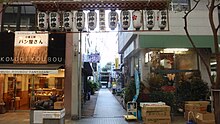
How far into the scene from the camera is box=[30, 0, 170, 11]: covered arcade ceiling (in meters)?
9.99

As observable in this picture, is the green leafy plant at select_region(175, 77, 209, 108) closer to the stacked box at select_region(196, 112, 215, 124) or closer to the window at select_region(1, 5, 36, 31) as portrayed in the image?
the stacked box at select_region(196, 112, 215, 124)

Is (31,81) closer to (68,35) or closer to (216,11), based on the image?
(68,35)

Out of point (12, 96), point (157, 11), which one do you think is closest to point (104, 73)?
point (12, 96)

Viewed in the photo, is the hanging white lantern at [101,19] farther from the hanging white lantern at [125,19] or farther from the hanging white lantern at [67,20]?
the hanging white lantern at [67,20]

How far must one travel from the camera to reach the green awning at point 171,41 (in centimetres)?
1537

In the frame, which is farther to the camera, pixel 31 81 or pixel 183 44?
pixel 31 81

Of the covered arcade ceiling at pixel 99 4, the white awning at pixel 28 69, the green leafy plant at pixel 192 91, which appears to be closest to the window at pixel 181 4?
the green leafy plant at pixel 192 91

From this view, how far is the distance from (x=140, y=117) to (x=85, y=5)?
7.54 m

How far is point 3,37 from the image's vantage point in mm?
14922

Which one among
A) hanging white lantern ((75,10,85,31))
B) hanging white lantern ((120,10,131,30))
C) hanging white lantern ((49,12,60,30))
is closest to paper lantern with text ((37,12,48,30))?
hanging white lantern ((49,12,60,30))

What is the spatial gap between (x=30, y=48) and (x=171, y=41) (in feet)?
27.8

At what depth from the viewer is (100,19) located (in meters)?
10.1

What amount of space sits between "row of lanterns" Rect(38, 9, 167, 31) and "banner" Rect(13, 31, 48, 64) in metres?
4.35

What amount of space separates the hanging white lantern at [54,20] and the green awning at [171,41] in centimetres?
649
